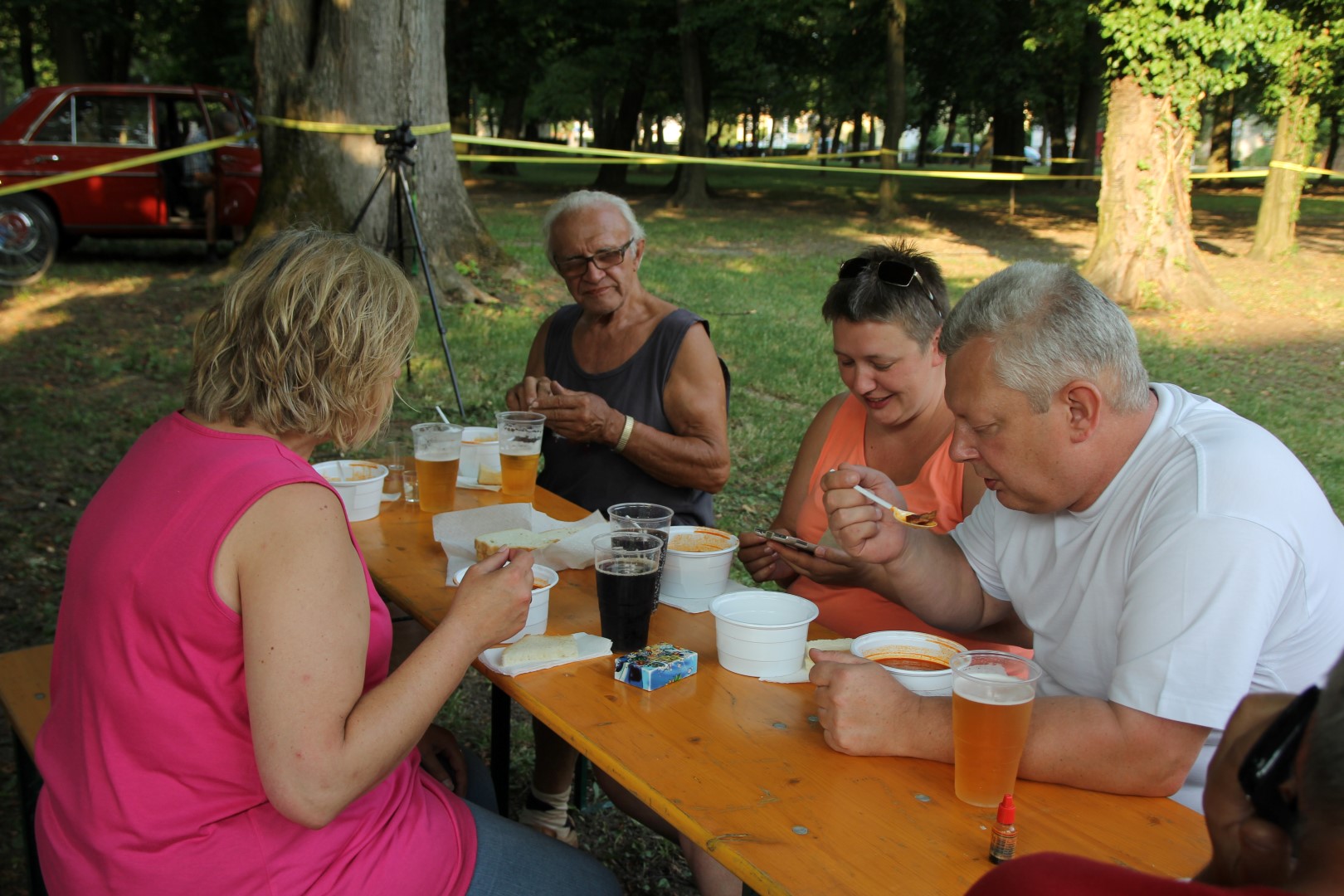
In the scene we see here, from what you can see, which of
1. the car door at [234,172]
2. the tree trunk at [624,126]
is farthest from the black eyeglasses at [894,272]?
the tree trunk at [624,126]

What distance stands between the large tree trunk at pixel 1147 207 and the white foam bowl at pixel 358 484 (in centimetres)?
990

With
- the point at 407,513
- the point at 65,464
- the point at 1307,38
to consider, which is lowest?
the point at 65,464

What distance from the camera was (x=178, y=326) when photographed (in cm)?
857

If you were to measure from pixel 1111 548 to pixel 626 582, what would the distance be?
2.92 ft

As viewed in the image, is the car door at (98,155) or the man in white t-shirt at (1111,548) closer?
the man in white t-shirt at (1111,548)

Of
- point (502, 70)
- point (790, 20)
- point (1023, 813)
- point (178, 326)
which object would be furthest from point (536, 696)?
point (502, 70)

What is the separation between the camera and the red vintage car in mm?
10500

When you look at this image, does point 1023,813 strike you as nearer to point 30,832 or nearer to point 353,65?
point 30,832

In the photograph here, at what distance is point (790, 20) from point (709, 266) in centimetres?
1140

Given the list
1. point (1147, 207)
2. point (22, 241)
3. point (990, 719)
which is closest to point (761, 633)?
point (990, 719)

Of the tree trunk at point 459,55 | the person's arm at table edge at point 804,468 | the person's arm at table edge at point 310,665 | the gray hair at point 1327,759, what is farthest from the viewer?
the tree trunk at point 459,55

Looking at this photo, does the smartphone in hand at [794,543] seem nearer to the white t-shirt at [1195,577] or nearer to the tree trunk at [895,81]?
the white t-shirt at [1195,577]

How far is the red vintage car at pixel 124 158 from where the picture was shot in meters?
10.5

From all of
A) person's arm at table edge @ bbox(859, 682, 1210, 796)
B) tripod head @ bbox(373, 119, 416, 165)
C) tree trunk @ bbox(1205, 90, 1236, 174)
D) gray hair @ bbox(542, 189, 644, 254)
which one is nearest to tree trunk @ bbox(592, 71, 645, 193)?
tree trunk @ bbox(1205, 90, 1236, 174)
